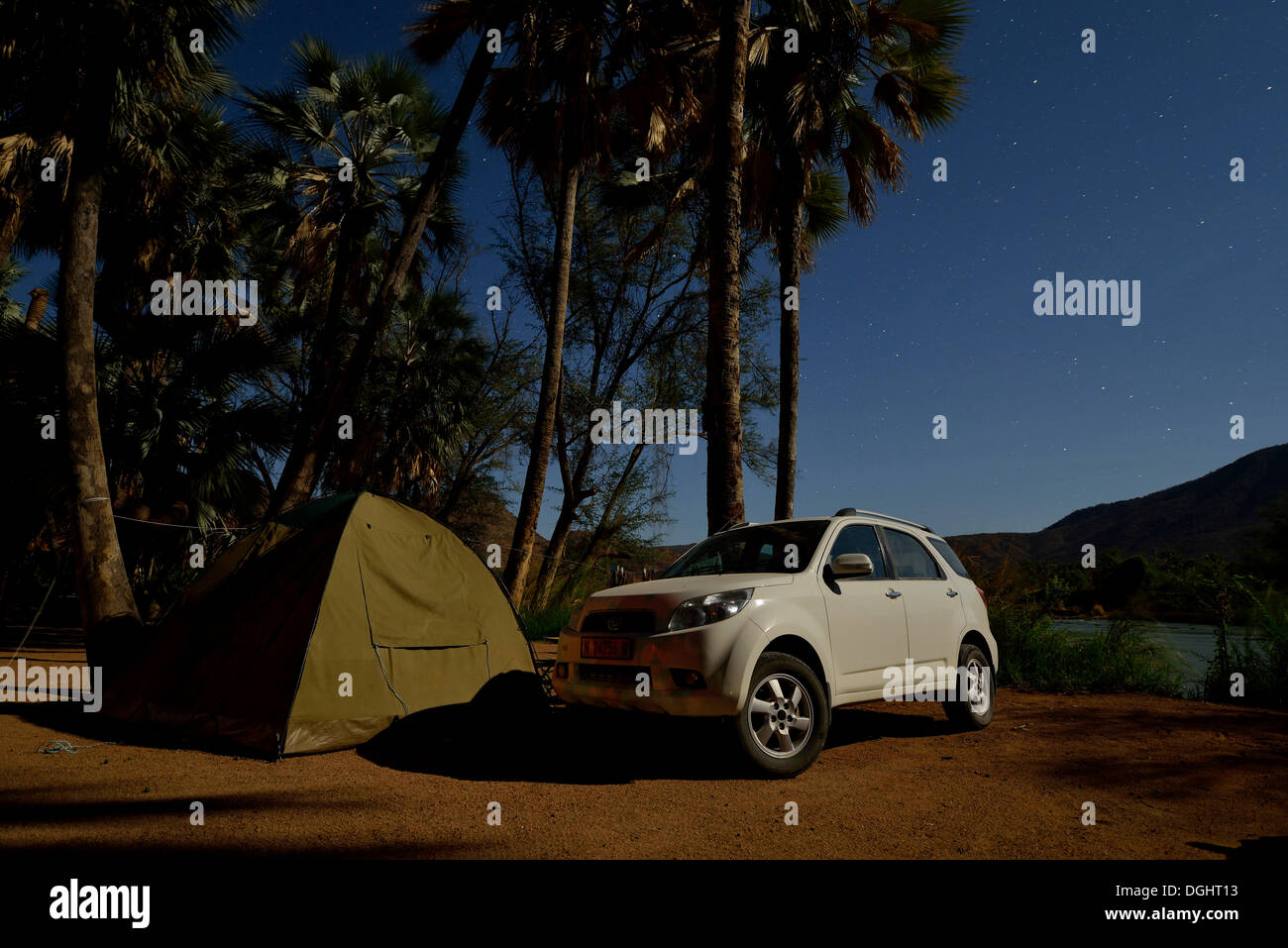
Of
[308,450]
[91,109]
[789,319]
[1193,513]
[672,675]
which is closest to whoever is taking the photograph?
[672,675]

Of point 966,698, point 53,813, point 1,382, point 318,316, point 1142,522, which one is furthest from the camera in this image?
point 1142,522

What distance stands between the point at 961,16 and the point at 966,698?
11.4 metres

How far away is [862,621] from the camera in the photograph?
18.1 feet

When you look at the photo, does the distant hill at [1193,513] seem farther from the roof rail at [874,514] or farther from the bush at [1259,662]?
the roof rail at [874,514]

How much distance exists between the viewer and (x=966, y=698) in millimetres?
6500

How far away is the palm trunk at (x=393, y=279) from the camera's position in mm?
10195

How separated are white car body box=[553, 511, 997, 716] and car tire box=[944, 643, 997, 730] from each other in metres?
0.24

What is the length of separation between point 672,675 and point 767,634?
66 centimetres

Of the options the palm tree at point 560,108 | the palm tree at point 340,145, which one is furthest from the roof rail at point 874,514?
the palm tree at point 340,145

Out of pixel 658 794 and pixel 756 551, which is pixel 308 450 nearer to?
pixel 756 551

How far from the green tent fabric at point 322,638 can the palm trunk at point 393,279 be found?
356 centimetres

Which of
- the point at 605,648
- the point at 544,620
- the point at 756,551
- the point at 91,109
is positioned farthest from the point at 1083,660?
the point at 91,109
